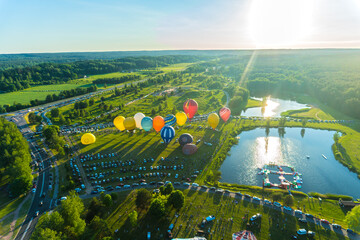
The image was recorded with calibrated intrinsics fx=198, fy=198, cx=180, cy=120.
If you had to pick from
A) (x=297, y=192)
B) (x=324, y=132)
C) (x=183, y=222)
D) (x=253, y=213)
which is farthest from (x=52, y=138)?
(x=324, y=132)

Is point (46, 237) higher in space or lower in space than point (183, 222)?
higher

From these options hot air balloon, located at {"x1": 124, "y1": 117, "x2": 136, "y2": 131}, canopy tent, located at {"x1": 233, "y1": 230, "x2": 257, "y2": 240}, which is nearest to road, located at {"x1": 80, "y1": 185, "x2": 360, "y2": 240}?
canopy tent, located at {"x1": 233, "y1": 230, "x2": 257, "y2": 240}

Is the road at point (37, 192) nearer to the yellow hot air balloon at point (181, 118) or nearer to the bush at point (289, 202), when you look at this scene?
the yellow hot air balloon at point (181, 118)

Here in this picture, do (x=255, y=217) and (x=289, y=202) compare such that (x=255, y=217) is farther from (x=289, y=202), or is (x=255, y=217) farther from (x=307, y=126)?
(x=307, y=126)

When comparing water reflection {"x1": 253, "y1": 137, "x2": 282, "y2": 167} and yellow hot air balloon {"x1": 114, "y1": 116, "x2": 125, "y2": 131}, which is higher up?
yellow hot air balloon {"x1": 114, "y1": 116, "x2": 125, "y2": 131}

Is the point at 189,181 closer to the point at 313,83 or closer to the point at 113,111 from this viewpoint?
the point at 113,111

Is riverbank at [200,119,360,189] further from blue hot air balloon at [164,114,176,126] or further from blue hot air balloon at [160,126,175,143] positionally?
blue hot air balloon at [164,114,176,126]

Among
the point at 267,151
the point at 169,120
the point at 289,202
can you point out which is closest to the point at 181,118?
the point at 169,120
